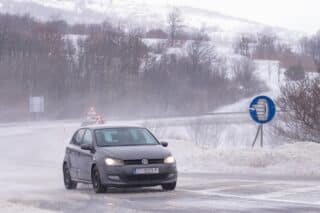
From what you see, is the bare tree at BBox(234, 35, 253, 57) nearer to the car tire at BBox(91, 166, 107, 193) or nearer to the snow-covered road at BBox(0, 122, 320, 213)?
the snow-covered road at BBox(0, 122, 320, 213)

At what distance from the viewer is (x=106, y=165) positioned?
17234 millimetres

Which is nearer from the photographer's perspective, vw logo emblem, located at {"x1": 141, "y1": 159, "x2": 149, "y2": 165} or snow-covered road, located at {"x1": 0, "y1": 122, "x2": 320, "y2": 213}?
snow-covered road, located at {"x1": 0, "y1": 122, "x2": 320, "y2": 213}

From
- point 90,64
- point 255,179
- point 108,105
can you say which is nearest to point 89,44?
point 90,64

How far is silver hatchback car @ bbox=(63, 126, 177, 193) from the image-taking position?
17078 mm

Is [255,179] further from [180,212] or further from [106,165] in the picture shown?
[180,212]

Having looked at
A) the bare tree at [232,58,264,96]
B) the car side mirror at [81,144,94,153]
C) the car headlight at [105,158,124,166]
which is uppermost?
the bare tree at [232,58,264,96]

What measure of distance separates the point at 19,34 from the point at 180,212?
86867mm

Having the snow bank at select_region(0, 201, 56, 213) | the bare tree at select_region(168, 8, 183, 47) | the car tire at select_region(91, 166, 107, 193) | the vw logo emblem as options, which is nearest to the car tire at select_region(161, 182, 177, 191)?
the vw logo emblem

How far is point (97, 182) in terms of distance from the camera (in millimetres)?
17562

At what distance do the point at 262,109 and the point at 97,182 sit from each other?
25.8ft

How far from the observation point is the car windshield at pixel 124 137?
18219 mm

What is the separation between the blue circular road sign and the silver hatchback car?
601 centimetres

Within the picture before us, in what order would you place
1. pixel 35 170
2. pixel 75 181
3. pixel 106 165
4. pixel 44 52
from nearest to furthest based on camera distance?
1. pixel 106 165
2. pixel 75 181
3. pixel 35 170
4. pixel 44 52

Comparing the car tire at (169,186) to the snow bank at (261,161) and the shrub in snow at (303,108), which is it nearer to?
the snow bank at (261,161)
